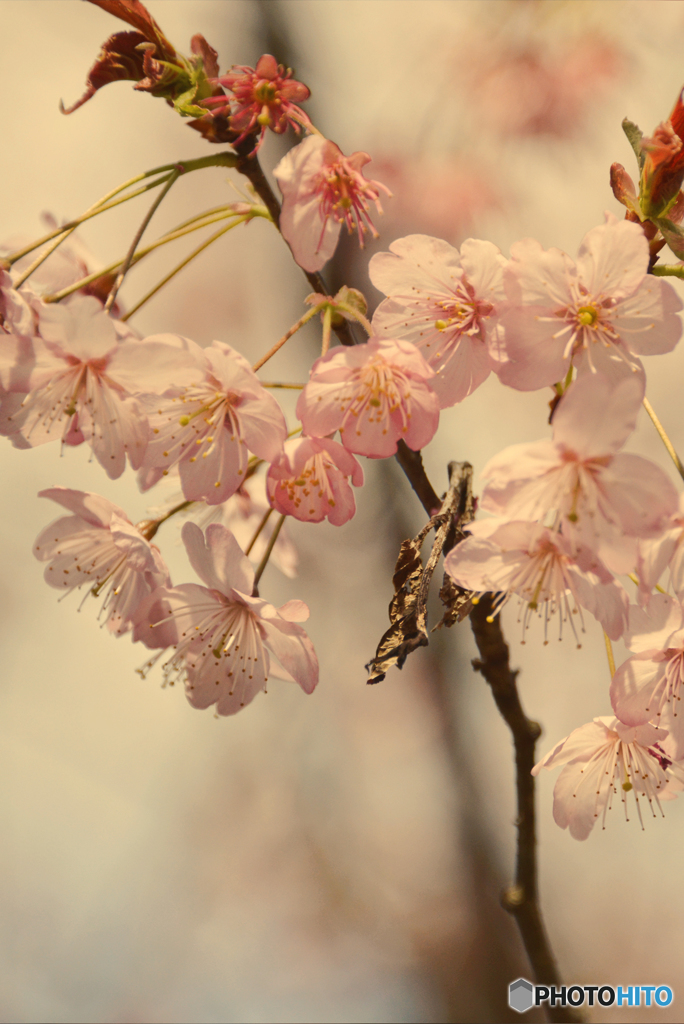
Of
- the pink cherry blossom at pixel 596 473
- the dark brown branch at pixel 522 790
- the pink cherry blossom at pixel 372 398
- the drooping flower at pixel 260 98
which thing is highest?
the drooping flower at pixel 260 98

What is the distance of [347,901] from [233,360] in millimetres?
4698

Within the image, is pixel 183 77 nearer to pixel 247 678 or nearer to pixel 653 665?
pixel 247 678

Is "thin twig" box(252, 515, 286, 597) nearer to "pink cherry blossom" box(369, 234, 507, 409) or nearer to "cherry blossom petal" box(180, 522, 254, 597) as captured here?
"cherry blossom petal" box(180, 522, 254, 597)

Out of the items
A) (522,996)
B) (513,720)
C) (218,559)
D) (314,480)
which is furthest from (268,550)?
(522,996)

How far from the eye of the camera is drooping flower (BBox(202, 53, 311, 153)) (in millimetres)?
861

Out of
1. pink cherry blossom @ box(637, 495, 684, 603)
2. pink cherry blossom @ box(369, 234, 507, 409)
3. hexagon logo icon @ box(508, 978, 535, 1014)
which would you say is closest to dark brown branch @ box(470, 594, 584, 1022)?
hexagon logo icon @ box(508, 978, 535, 1014)

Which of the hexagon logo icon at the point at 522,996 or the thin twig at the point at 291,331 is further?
the hexagon logo icon at the point at 522,996

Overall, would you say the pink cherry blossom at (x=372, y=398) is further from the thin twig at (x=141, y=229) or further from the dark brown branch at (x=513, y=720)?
the thin twig at (x=141, y=229)

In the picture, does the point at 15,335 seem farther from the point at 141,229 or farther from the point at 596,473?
the point at 596,473

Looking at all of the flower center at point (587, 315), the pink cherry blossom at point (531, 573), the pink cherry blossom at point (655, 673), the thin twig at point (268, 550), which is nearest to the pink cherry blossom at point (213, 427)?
the thin twig at point (268, 550)

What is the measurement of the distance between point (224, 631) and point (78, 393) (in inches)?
16.1

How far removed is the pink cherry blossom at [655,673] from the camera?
787 mm

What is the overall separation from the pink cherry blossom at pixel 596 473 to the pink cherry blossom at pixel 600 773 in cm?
40

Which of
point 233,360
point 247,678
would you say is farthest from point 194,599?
point 233,360
